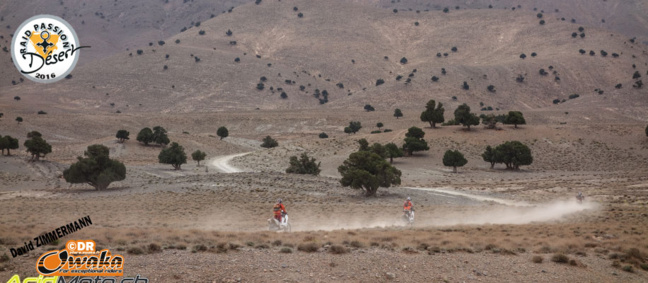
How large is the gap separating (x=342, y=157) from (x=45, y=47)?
48.7 m

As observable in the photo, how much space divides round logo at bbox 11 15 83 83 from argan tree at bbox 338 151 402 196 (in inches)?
830

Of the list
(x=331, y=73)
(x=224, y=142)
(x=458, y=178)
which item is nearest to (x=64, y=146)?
(x=224, y=142)

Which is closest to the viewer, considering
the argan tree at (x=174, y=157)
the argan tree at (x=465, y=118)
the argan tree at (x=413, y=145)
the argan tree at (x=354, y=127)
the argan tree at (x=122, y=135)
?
the argan tree at (x=174, y=157)

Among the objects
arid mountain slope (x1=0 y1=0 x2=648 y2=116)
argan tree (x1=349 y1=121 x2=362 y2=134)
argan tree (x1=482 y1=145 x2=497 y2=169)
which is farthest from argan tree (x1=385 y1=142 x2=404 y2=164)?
arid mountain slope (x1=0 y1=0 x2=648 y2=116)

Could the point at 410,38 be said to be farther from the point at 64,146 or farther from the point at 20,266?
the point at 20,266

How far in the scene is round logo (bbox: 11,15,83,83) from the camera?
64.8 feet

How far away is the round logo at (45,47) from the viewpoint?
1975 cm

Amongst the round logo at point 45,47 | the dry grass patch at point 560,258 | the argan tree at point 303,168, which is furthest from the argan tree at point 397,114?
the dry grass patch at point 560,258

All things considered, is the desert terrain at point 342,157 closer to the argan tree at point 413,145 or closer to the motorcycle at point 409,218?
the argan tree at point 413,145

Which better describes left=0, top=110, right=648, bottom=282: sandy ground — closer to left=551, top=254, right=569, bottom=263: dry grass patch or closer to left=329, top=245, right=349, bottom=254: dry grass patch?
left=329, top=245, right=349, bottom=254: dry grass patch

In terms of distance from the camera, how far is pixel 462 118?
72750 millimetres

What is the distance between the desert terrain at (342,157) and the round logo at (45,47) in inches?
264

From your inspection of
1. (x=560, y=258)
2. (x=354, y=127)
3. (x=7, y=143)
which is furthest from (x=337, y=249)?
(x=354, y=127)

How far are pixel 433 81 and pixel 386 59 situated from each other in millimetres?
30972
